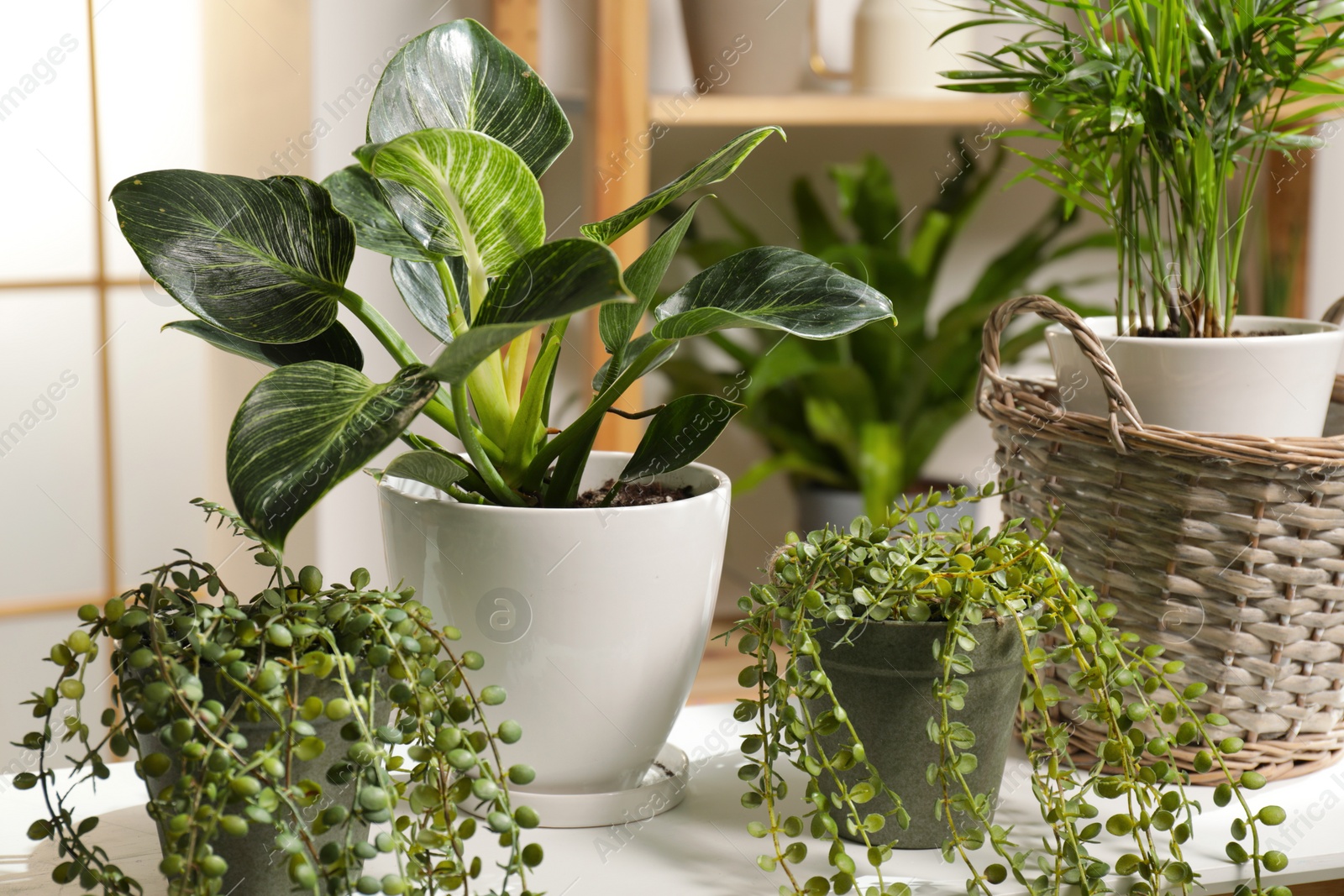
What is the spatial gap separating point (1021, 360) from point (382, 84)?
59.8 inches

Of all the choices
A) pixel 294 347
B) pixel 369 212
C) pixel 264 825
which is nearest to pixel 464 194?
pixel 369 212

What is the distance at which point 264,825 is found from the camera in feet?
1.51

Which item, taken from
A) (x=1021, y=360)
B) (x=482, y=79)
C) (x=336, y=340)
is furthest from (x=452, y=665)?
(x=1021, y=360)

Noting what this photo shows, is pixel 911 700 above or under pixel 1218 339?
under

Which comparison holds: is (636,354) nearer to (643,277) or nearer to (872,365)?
(643,277)

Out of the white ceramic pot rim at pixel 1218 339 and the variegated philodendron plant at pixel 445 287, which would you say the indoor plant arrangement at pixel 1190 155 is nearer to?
the white ceramic pot rim at pixel 1218 339

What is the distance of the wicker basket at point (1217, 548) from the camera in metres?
0.59

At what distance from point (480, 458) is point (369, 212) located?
13 centimetres

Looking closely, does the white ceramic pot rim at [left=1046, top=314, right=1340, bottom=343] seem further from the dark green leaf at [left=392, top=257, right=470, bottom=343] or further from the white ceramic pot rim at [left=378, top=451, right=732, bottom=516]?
the dark green leaf at [left=392, top=257, right=470, bottom=343]

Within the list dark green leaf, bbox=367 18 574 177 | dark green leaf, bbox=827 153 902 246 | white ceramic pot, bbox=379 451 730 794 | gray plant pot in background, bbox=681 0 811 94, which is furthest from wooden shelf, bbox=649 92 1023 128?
white ceramic pot, bbox=379 451 730 794

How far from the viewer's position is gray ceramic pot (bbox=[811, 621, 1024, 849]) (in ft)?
1.72

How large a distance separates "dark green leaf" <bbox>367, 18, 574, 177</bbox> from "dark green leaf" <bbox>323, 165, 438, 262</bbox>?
7 centimetres

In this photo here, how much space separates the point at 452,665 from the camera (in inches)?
19.2

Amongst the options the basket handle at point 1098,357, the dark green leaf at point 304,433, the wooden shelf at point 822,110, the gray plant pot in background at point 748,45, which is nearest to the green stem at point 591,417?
the dark green leaf at point 304,433
